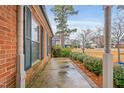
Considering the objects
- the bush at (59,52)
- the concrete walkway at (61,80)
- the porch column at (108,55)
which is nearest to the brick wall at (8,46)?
the porch column at (108,55)

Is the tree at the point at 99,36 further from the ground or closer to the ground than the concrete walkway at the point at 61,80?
further from the ground

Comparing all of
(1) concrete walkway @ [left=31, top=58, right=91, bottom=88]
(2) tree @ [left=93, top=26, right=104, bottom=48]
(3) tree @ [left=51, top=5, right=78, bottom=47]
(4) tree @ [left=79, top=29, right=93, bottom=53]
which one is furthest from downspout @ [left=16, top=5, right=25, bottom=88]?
(3) tree @ [left=51, top=5, right=78, bottom=47]

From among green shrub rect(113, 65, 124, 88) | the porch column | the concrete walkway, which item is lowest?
the concrete walkway

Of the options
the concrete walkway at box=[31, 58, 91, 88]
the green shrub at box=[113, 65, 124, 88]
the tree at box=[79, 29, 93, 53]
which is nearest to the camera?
the green shrub at box=[113, 65, 124, 88]

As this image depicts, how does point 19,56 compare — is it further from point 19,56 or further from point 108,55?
point 108,55

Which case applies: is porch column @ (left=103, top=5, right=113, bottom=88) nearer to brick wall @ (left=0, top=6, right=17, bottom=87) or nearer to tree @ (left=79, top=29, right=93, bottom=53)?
brick wall @ (left=0, top=6, right=17, bottom=87)

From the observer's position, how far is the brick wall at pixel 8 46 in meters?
3.20

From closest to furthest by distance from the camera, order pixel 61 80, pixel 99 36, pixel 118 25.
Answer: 1. pixel 61 80
2. pixel 118 25
3. pixel 99 36

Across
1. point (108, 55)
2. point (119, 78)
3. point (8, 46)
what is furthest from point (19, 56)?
point (119, 78)

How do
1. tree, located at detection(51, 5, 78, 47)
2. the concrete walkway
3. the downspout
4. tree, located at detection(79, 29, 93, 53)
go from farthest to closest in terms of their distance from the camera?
tree, located at detection(51, 5, 78, 47) < tree, located at detection(79, 29, 93, 53) < the concrete walkway < the downspout

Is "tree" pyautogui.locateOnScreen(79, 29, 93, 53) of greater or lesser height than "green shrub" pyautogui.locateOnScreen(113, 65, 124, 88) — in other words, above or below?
above

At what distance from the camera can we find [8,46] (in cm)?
354

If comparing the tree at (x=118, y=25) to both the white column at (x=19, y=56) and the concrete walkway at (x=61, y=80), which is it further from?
the white column at (x=19, y=56)

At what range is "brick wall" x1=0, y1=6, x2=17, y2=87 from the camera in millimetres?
3201
